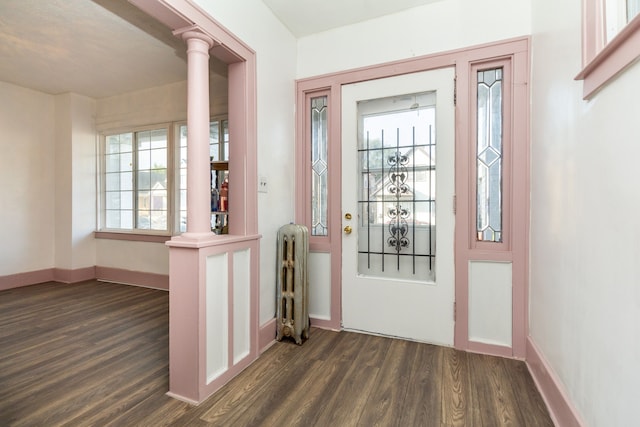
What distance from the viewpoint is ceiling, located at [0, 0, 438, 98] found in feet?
7.97

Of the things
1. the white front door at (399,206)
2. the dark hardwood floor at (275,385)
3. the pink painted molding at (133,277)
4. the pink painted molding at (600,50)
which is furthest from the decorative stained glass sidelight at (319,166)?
the pink painted molding at (133,277)

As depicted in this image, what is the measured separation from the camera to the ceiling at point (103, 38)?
7.97ft

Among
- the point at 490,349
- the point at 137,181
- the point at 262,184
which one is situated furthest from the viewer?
the point at 137,181

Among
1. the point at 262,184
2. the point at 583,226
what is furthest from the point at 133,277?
the point at 583,226

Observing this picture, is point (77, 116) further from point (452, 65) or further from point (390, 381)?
point (390, 381)

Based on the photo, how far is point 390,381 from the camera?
1.91 metres

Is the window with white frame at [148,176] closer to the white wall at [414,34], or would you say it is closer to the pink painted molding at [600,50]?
the white wall at [414,34]

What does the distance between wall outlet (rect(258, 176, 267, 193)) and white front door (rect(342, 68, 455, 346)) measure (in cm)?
69

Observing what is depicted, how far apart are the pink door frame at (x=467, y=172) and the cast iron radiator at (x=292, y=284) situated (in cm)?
33

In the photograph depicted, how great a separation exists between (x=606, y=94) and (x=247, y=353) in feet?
7.67

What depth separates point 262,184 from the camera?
237cm

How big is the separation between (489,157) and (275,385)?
85.4 inches

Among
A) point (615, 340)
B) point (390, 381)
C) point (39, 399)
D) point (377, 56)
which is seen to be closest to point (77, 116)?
point (39, 399)

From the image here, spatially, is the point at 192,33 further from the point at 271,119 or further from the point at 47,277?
the point at 47,277
